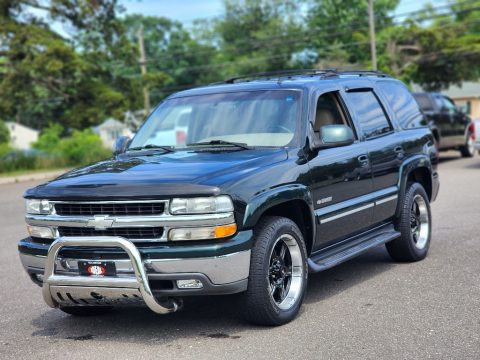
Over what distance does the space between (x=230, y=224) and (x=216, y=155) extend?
3.04 feet

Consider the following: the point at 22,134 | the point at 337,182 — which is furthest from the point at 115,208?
the point at 22,134

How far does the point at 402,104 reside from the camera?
7852 mm

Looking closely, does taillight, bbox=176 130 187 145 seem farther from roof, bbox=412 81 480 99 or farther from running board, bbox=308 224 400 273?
roof, bbox=412 81 480 99

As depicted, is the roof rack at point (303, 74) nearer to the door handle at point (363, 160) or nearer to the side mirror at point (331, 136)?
the door handle at point (363, 160)

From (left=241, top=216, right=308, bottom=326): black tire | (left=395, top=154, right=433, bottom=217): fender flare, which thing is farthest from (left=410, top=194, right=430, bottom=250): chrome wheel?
(left=241, top=216, right=308, bottom=326): black tire

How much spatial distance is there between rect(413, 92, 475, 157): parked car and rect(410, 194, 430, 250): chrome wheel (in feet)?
39.3

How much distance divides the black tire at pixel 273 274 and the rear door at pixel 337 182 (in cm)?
43

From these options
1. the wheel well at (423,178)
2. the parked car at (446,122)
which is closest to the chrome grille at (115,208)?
the wheel well at (423,178)

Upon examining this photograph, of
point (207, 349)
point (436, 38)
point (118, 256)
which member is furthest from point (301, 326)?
point (436, 38)

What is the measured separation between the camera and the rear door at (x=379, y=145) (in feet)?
22.1

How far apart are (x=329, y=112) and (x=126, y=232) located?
2.55 meters

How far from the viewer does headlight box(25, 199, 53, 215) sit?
5.15 meters

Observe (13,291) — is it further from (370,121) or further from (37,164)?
(37,164)

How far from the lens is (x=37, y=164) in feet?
106
